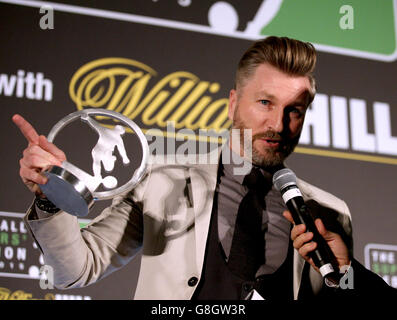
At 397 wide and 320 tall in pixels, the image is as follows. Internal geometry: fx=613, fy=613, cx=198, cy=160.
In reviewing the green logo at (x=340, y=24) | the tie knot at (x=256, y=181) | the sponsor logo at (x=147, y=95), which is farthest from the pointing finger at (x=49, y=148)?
the green logo at (x=340, y=24)

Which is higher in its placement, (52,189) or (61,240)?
(52,189)

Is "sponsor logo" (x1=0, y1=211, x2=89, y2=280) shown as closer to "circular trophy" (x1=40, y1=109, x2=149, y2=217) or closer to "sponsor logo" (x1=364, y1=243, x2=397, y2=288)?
"circular trophy" (x1=40, y1=109, x2=149, y2=217)

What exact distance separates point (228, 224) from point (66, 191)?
2.19 ft

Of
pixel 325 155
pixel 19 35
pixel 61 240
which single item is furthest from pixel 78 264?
pixel 325 155

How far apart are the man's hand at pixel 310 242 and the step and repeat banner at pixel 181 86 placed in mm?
841

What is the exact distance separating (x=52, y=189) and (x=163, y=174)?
64 cm

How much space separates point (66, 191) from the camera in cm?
142

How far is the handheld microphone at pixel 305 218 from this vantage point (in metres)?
1.51

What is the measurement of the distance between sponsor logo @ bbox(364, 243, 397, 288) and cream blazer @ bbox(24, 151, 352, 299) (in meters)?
0.56

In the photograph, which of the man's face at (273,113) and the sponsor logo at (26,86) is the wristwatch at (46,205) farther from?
the sponsor logo at (26,86)

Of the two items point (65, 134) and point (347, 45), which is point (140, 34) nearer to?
point (65, 134)

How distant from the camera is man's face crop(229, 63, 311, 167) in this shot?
2.08 metres

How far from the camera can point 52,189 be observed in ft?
4.67

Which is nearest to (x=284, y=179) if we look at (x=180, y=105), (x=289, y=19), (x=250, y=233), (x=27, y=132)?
(x=250, y=233)
